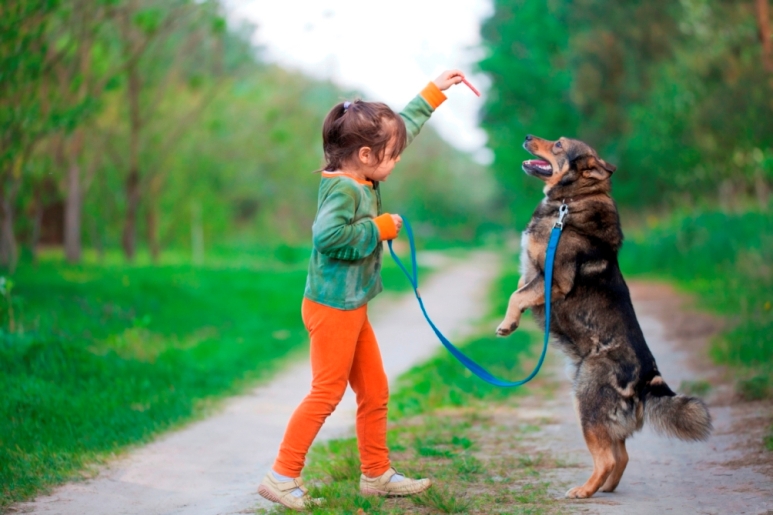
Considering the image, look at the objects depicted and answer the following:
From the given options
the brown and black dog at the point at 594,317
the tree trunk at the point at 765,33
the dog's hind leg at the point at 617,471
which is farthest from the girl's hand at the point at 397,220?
the tree trunk at the point at 765,33

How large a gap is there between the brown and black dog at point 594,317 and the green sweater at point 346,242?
0.93m

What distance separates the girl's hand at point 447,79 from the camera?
4.91 m

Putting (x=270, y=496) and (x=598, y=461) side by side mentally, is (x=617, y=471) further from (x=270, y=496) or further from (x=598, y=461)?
(x=270, y=496)

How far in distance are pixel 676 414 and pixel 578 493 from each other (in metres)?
0.69

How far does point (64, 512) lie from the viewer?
4539 mm

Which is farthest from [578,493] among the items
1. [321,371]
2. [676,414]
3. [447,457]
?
[321,371]

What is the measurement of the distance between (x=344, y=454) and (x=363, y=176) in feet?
6.77

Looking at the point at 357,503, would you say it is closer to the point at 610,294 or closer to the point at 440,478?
the point at 440,478

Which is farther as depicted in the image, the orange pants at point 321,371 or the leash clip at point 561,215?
the leash clip at point 561,215

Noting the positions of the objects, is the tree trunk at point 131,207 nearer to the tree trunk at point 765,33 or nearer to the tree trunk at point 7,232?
the tree trunk at point 7,232

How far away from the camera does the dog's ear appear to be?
527 centimetres

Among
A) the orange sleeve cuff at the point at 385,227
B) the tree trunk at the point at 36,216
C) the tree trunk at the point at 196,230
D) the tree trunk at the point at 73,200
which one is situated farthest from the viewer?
the tree trunk at the point at 196,230

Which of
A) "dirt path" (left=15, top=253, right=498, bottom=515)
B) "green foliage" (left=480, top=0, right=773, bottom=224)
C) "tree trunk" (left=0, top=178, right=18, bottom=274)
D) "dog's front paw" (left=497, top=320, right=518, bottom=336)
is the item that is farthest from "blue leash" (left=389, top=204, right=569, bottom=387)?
"green foliage" (left=480, top=0, right=773, bottom=224)

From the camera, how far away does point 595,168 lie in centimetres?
529
